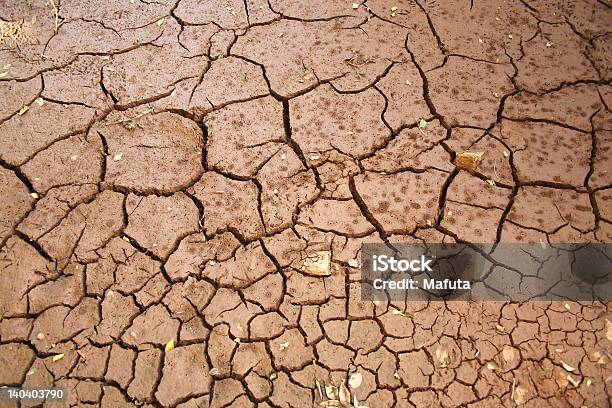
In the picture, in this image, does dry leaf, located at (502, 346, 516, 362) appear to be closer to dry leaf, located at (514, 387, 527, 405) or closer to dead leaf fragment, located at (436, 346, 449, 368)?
dry leaf, located at (514, 387, 527, 405)

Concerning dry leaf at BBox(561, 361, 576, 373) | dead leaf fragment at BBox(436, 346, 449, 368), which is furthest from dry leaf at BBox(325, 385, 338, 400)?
dry leaf at BBox(561, 361, 576, 373)

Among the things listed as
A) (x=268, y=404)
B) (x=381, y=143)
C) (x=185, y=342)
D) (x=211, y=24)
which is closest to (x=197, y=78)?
(x=211, y=24)

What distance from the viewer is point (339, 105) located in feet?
9.87

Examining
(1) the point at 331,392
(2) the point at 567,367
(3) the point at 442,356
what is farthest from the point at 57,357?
(2) the point at 567,367

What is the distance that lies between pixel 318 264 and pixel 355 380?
0.57 metres

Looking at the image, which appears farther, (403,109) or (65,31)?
(65,31)

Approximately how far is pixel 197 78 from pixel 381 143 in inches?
48.4

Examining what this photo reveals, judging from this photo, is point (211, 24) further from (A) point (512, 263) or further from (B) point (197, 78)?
(A) point (512, 263)

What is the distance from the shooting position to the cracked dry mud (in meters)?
2.18

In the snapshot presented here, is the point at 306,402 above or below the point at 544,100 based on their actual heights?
below

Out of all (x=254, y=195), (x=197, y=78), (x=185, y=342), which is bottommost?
(x=185, y=342)

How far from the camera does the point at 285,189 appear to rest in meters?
2.69

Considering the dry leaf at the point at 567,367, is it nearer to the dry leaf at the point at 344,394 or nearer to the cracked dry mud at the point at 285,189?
the cracked dry mud at the point at 285,189

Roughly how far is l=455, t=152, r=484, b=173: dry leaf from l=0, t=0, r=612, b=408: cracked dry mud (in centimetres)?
4
